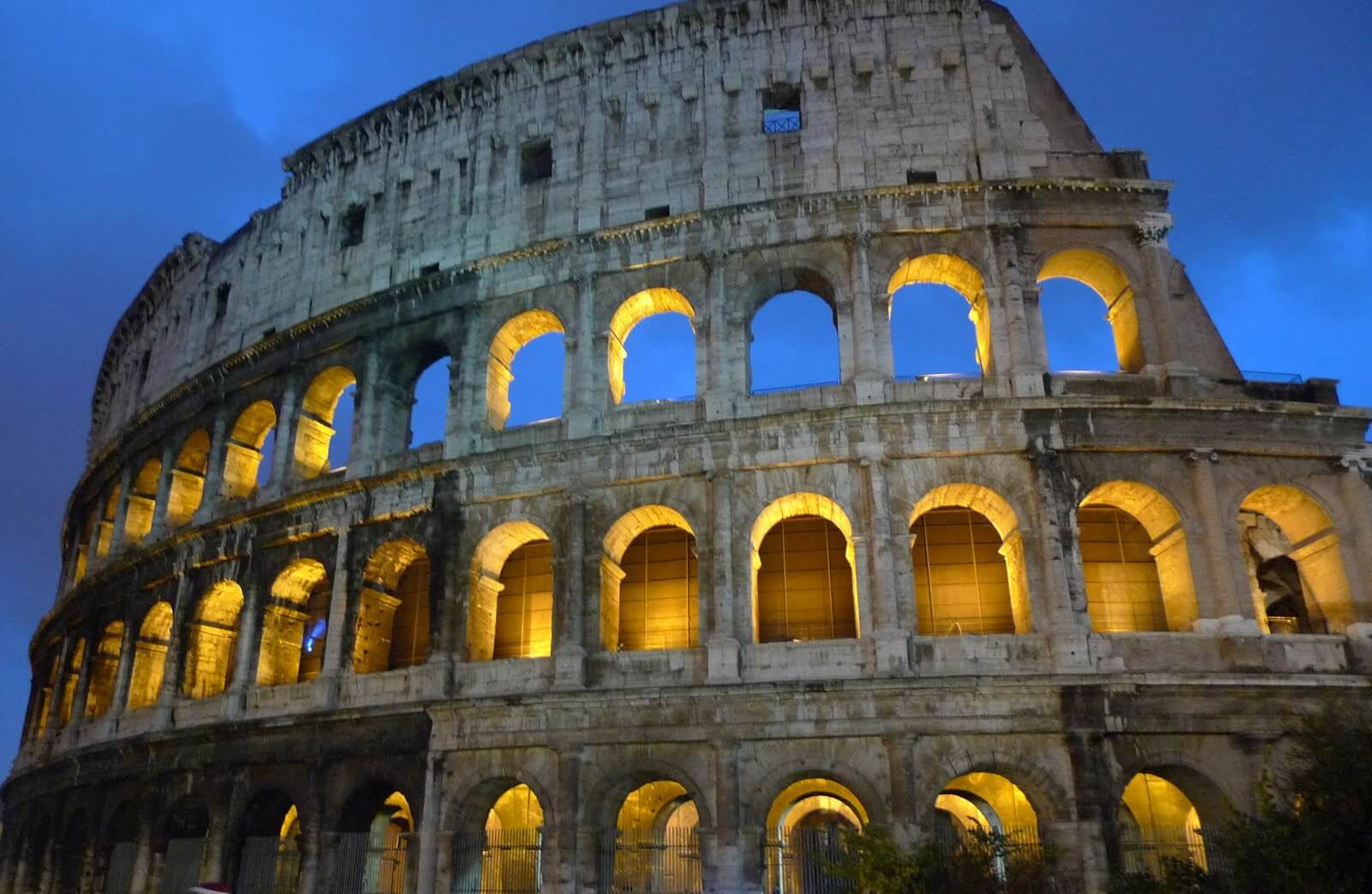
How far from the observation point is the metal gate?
17516 millimetres

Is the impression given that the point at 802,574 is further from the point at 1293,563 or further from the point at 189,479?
the point at 189,479

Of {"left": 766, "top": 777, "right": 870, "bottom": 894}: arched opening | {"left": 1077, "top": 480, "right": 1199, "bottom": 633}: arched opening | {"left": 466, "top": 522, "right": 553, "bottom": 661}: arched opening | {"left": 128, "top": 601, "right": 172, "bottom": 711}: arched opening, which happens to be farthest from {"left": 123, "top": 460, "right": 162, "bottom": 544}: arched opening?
{"left": 1077, "top": 480, "right": 1199, "bottom": 633}: arched opening

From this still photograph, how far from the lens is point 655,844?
15523 mm

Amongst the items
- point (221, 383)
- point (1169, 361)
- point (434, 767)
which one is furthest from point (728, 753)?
point (221, 383)

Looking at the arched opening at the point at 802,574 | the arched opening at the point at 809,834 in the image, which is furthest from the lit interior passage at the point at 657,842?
the arched opening at the point at 802,574

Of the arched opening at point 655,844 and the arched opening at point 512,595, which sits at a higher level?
the arched opening at point 512,595

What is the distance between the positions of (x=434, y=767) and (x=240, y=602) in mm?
7165

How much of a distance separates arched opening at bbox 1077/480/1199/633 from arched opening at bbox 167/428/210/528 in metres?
18.6

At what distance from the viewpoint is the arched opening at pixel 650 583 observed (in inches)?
685

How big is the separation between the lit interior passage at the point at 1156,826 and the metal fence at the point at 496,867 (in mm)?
8456

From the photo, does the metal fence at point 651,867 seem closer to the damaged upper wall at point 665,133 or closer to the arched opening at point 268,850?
the arched opening at point 268,850

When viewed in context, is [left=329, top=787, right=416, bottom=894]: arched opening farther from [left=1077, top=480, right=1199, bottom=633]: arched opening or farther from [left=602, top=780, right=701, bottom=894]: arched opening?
[left=1077, top=480, right=1199, bottom=633]: arched opening

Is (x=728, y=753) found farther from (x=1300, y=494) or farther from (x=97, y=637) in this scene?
(x=97, y=637)

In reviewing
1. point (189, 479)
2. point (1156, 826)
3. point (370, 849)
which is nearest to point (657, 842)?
point (370, 849)
